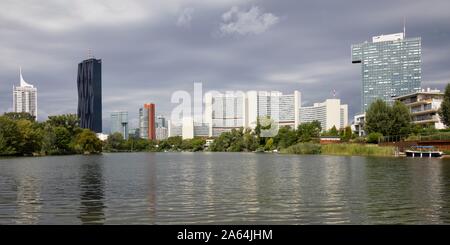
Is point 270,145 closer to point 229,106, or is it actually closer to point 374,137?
point 229,106

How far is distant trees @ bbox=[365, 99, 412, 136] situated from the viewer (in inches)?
3216

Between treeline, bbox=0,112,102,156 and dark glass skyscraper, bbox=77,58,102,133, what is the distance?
17980mm

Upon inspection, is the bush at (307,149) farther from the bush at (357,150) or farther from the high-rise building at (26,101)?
the high-rise building at (26,101)

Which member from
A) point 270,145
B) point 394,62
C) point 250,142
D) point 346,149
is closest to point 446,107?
point 346,149

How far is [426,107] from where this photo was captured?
99.8 metres

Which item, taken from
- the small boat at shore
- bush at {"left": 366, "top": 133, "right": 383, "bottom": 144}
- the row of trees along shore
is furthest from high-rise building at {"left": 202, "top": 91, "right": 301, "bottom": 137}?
the small boat at shore

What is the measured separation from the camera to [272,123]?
15162 cm

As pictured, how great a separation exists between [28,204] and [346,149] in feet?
229

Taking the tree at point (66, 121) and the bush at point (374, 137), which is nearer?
the bush at point (374, 137)

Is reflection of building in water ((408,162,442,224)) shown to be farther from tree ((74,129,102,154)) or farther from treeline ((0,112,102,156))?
tree ((74,129,102,154))

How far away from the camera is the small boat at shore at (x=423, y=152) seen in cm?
6319

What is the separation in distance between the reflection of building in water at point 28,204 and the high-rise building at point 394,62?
6667 inches

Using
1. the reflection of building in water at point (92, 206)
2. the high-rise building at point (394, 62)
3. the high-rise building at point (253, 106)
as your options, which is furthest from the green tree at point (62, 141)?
the high-rise building at point (394, 62)
